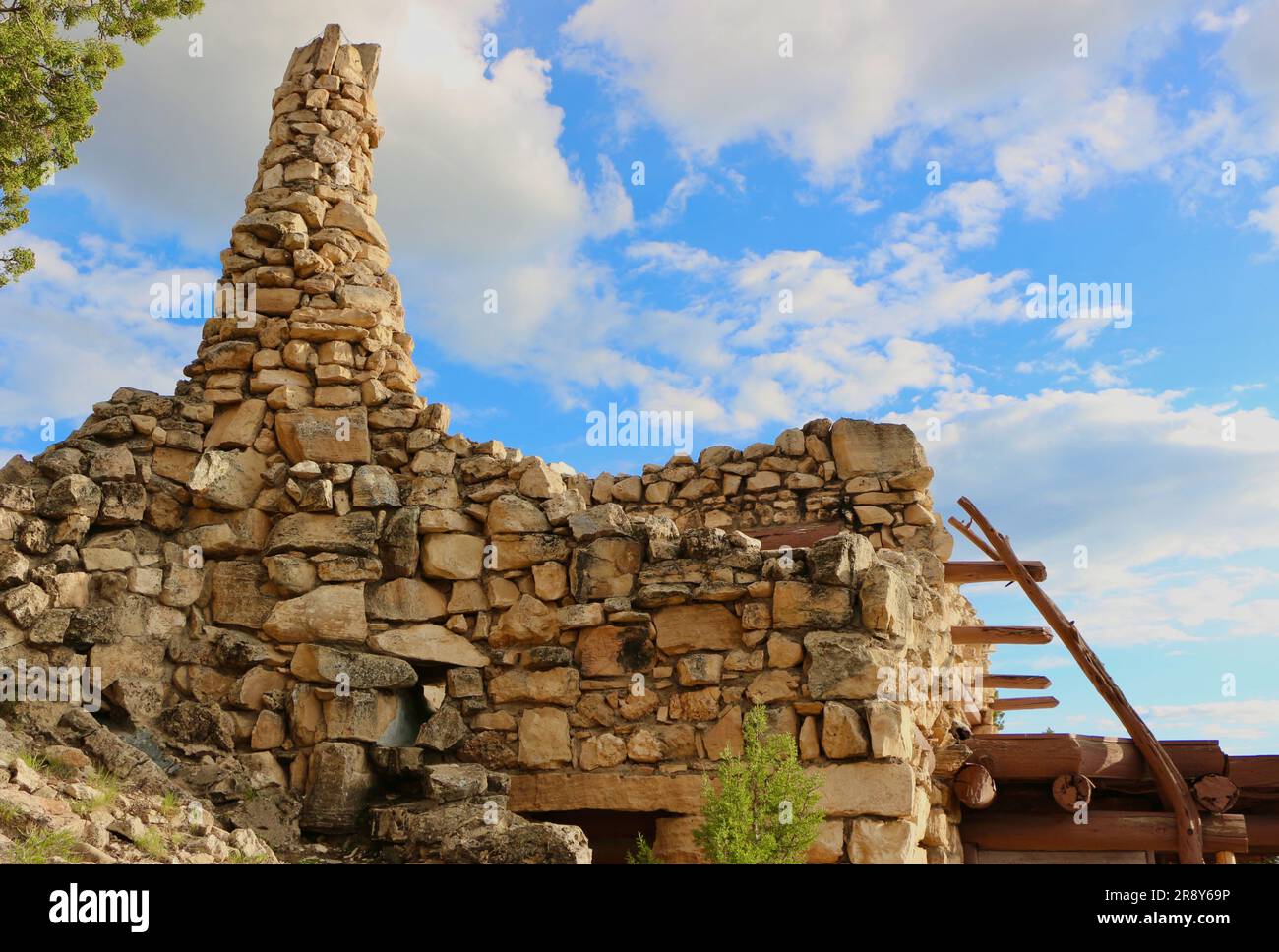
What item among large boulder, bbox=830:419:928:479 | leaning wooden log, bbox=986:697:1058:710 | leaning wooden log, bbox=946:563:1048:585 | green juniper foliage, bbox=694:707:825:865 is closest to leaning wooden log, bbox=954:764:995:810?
green juniper foliage, bbox=694:707:825:865

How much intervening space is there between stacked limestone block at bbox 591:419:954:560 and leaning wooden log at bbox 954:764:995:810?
1819 millimetres

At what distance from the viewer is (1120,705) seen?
8797mm

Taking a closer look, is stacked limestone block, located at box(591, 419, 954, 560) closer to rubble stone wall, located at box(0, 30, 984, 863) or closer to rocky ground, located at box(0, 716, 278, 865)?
rubble stone wall, located at box(0, 30, 984, 863)

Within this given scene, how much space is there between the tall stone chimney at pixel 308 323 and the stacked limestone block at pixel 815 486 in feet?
8.54

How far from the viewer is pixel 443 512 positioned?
316 inches

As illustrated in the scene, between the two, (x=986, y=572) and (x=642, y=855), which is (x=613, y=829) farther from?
(x=986, y=572)

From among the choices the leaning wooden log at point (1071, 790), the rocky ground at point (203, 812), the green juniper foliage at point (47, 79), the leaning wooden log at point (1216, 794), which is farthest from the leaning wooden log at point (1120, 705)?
the green juniper foliage at point (47, 79)

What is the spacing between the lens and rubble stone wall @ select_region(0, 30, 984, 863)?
709cm

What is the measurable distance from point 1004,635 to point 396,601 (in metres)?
5.22

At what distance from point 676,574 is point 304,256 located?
3796 mm

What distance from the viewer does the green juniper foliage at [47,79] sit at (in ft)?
30.3

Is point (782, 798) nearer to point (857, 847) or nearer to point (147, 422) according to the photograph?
point (857, 847)

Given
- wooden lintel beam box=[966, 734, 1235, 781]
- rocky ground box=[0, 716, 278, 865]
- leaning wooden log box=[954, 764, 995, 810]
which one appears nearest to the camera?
rocky ground box=[0, 716, 278, 865]

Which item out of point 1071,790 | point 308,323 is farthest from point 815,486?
point 308,323
